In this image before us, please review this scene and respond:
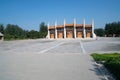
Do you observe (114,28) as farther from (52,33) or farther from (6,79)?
(6,79)

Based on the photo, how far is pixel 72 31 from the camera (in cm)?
7150

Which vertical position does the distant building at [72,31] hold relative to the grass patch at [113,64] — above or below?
above

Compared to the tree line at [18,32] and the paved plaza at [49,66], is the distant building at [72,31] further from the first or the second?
the paved plaza at [49,66]

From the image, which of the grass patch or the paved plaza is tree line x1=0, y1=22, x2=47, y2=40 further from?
the grass patch

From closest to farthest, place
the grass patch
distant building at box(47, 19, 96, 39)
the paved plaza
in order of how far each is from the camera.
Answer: the paved plaza
the grass patch
distant building at box(47, 19, 96, 39)

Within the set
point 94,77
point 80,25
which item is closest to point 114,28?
point 80,25

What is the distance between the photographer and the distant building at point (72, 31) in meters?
69.4

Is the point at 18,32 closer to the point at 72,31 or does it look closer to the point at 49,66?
the point at 72,31

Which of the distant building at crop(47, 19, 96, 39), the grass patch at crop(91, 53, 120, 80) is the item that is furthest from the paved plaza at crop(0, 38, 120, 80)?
the distant building at crop(47, 19, 96, 39)

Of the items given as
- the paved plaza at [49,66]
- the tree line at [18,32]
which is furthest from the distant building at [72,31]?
the paved plaza at [49,66]

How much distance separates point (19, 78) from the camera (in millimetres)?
7109

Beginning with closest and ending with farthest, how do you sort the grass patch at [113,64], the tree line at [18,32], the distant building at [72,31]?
1. the grass patch at [113,64]
2. the distant building at [72,31]
3. the tree line at [18,32]

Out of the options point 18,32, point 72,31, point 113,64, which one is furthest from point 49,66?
point 18,32

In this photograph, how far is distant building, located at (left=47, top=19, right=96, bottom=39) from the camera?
69375 millimetres
